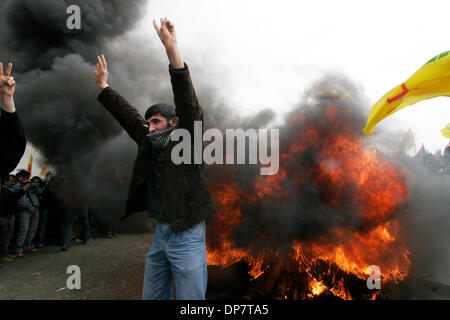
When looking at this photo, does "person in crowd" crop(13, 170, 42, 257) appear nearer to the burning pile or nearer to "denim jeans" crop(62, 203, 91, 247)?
"denim jeans" crop(62, 203, 91, 247)

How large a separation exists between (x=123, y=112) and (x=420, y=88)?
131 inches

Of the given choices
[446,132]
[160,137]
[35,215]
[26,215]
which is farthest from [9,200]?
[446,132]

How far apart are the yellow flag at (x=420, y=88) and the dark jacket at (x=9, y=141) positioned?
3493 millimetres

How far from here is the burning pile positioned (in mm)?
3768

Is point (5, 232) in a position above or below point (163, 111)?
below

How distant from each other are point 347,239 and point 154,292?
3687mm

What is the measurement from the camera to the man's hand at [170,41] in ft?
4.86

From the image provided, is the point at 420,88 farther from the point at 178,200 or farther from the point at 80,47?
the point at 80,47

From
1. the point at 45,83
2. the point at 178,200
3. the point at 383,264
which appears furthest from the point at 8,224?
the point at 383,264

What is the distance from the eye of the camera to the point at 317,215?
4312 millimetres

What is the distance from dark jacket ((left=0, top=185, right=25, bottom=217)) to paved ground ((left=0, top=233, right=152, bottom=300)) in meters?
1.07

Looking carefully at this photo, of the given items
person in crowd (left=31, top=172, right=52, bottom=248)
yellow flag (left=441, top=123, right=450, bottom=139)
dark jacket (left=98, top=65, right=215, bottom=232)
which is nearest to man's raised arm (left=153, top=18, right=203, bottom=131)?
dark jacket (left=98, top=65, right=215, bottom=232)

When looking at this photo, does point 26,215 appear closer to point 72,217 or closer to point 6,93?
point 72,217

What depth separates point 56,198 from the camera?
21.1 ft
